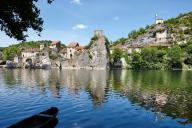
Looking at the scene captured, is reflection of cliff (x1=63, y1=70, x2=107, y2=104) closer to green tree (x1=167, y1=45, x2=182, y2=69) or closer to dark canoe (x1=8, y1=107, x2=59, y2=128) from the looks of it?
dark canoe (x1=8, y1=107, x2=59, y2=128)

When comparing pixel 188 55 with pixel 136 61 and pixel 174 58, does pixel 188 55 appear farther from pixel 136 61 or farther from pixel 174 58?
pixel 136 61

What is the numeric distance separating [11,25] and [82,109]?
1721 cm

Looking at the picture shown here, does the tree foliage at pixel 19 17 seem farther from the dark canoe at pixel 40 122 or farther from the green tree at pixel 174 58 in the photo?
the green tree at pixel 174 58

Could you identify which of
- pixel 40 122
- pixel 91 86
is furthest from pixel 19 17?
pixel 91 86

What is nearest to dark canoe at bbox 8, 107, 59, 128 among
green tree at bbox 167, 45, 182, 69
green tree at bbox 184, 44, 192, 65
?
green tree at bbox 167, 45, 182, 69

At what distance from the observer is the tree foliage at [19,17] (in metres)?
28.2

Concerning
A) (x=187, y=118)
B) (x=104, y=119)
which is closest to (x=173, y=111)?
(x=187, y=118)


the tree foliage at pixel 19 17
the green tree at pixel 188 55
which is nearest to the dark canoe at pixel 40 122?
the tree foliage at pixel 19 17

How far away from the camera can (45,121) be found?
1218 inches

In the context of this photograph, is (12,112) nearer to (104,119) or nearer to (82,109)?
(82,109)

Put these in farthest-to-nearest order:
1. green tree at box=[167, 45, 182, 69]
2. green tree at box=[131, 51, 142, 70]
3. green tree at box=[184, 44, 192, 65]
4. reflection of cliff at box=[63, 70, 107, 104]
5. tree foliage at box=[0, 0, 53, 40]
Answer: green tree at box=[131, 51, 142, 70] → green tree at box=[184, 44, 192, 65] → green tree at box=[167, 45, 182, 69] → reflection of cliff at box=[63, 70, 107, 104] → tree foliage at box=[0, 0, 53, 40]

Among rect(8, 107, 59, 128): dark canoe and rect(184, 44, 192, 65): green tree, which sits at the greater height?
rect(184, 44, 192, 65): green tree

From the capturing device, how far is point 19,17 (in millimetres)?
30547

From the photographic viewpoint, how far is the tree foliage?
28.2m
